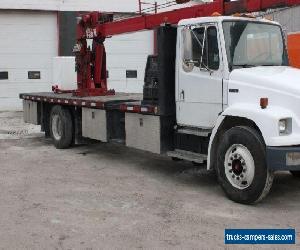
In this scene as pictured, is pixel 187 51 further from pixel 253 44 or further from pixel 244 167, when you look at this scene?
pixel 244 167

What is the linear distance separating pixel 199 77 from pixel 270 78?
4.04 ft

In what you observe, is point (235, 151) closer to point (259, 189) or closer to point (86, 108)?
point (259, 189)

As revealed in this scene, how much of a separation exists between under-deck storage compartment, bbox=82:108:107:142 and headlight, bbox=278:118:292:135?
4.26m

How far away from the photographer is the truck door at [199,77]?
697 cm

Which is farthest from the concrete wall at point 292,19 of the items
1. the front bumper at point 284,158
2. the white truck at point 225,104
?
Result: the front bumper at point 284,158

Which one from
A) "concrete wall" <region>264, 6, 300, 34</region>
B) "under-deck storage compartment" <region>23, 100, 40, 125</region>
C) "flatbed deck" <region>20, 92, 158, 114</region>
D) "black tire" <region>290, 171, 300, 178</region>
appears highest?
"concrete wall" <region>264, 6, 300, 34</region>

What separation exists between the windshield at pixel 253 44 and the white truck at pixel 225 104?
1 cm

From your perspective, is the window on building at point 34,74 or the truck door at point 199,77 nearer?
the truck door at point 199,77

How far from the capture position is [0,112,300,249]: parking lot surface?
204 inches

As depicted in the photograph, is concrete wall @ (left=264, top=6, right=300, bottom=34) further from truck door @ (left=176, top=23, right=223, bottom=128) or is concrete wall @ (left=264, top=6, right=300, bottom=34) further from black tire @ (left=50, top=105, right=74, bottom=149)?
truck door @ (left=176, top=23, right=223, bottom=128)

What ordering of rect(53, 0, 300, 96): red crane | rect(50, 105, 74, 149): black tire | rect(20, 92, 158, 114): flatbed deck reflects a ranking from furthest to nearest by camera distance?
rect(50, 105, 74, 149): black tire, rect(53, 0, 300, 96): red crane, rect(20, 92, 158, 114): flatbed deck

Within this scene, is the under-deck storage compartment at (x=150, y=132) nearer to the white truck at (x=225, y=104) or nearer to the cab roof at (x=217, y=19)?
the white truck at (x=225, y=104)

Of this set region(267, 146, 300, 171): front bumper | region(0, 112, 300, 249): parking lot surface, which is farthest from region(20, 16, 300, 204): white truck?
region(0, 112, 300, 249): parking lot surface

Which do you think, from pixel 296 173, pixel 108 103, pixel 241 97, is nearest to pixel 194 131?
pixel 241 97
